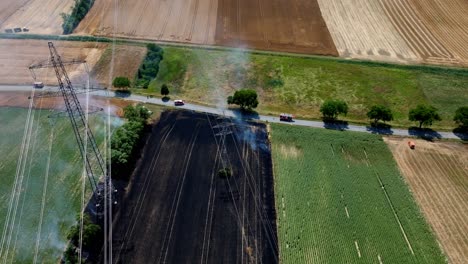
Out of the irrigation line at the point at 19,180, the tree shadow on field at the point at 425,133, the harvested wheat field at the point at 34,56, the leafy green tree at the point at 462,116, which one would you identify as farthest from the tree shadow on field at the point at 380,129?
the irrigation line at the point at 19,180

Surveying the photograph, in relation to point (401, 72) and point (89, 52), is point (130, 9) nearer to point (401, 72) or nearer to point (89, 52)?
point (89, 52)

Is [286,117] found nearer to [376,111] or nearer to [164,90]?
[376,111]

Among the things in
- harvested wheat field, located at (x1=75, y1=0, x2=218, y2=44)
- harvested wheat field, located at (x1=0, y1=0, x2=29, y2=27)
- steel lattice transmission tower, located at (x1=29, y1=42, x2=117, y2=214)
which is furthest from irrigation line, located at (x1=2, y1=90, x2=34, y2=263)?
harvested wheat field, located at (x1=0, y1=0, x2=29, y2=27)

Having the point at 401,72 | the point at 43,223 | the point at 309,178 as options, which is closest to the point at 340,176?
the point at 309,178

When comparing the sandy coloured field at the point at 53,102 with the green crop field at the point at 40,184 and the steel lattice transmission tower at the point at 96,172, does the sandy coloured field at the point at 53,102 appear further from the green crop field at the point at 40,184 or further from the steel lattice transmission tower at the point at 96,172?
the steel lattice transmission tower at the point at 96,172

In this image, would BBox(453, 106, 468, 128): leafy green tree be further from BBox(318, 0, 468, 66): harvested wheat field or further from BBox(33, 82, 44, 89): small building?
BBox(33, 82, 44, 89): small building

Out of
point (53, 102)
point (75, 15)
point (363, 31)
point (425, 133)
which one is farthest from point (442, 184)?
point (75, 15)
